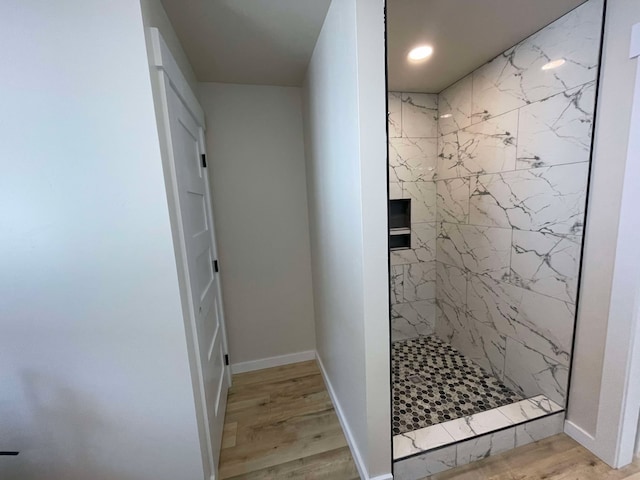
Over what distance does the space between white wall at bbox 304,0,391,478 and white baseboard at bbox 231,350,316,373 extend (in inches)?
30.8

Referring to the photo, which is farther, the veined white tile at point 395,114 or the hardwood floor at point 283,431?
the veined white tile at point 395,114

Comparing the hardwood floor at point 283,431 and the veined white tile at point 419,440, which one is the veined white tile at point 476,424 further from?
the hardwood floor at point 283,431

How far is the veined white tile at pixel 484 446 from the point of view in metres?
1.46

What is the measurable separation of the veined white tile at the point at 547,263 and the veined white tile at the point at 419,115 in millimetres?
1264

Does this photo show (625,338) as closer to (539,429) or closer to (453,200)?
(539,429)

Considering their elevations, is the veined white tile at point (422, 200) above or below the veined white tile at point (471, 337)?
above

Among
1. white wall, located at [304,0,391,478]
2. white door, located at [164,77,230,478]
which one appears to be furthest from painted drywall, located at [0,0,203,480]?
white wall, located at [304,0,391,478]

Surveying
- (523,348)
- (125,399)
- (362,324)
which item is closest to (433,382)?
(523,348)

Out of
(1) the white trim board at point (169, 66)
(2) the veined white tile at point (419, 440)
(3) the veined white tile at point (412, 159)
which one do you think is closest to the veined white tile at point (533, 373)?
(2) the veined white tile at point (419, 440)

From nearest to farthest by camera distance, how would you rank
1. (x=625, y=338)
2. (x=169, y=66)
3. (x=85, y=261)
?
(x=85, y=261) → (x=169, y=66) → (x=625, y=338)

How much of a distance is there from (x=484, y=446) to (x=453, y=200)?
6.12 feet

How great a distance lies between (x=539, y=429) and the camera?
1.58 metres

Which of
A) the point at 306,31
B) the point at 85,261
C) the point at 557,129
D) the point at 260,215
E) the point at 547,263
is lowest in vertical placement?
the point at 547,263

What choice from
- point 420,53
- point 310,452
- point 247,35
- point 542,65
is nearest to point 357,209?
point 247,35
